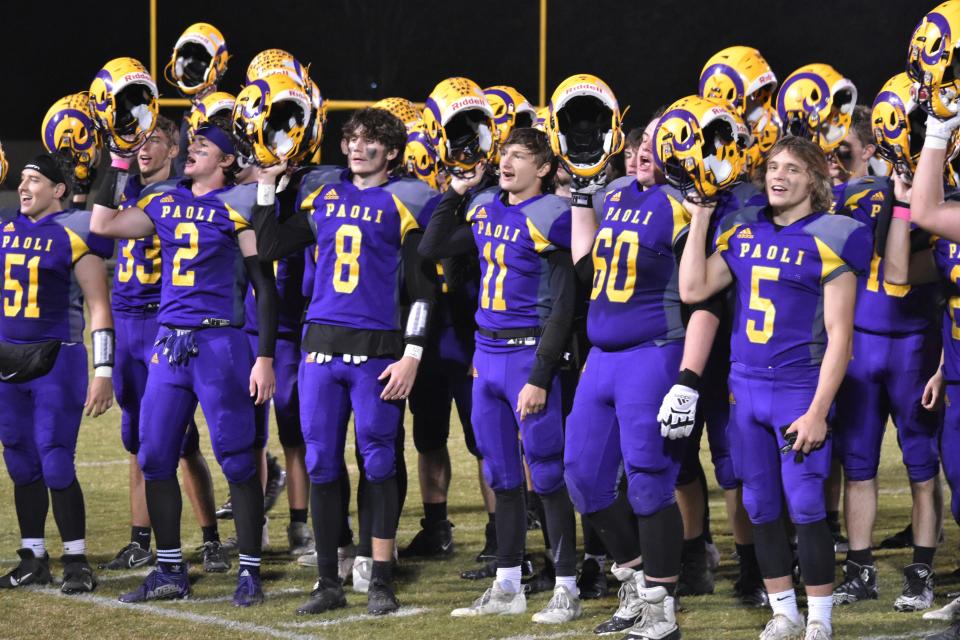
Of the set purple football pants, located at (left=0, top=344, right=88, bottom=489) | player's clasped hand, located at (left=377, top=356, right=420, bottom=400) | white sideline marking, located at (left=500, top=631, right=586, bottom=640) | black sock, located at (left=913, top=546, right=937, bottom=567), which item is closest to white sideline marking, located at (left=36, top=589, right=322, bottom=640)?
purple football pants, located at (left=0, top=344, right=88, bottom=489)

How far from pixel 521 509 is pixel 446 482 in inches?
49.6

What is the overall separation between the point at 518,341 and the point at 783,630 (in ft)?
4.56

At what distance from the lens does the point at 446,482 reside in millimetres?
6781

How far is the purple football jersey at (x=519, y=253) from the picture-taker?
5422 mm

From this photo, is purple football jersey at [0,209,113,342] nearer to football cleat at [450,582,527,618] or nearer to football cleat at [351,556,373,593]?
football cleat at [351,556,373,593]

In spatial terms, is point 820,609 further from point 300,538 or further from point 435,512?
point 300,538

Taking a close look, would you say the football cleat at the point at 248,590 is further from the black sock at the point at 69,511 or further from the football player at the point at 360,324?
the black sock at the point at 69,511

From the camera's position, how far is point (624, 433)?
4.99m

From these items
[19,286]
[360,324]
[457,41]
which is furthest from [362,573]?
[457,41]

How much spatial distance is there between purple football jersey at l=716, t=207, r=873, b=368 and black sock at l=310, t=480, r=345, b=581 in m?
1.65

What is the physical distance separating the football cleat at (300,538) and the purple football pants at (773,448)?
2458 millimetres

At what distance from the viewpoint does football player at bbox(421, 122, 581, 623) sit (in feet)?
Answer: 17.7

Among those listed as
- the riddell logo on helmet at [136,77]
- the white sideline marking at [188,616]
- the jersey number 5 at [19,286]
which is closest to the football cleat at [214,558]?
the white sideline marking at [188,616]

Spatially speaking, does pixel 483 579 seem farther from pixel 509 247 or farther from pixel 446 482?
pixel 509 247
